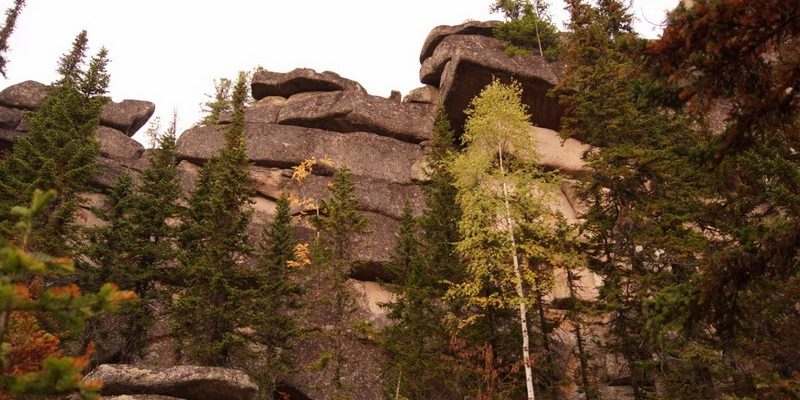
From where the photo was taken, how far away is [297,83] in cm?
3975

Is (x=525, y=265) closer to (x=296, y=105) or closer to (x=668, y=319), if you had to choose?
(x=668, y=319)

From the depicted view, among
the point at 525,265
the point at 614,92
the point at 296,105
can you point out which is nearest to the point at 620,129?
the point at 614,92

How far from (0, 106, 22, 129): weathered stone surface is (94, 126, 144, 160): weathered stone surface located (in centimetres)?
442

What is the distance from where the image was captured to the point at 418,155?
110 feet

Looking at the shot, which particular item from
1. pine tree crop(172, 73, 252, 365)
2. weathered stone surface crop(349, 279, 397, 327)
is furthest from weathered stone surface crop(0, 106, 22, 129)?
weathered stone surface crop(349, 279, 397, 327)

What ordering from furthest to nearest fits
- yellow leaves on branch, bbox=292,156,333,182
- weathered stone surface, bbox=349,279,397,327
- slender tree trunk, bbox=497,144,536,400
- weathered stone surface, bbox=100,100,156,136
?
weathered stone surface, bbox=100,100,156,136 < yellow leaves on branch, bbox=292,156,333,182 < weathered stone surface, bbox=349,279,397,327 < slender tree trunk, bbox=497,144,536,400

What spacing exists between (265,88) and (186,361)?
84.2ft

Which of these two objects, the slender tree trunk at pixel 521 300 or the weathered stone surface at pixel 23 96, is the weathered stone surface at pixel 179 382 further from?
the weathered stone surface at pixel 23 96

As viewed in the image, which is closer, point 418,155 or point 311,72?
point 418,155

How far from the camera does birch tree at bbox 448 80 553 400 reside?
1425 cm

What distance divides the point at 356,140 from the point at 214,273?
1673 centimetres

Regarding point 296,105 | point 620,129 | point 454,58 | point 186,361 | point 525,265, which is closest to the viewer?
point 525,265

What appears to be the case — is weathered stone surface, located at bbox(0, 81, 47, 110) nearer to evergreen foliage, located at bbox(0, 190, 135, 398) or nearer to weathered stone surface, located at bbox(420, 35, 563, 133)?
weathered stone surface, located at bbox(420, 35, 563, 133)

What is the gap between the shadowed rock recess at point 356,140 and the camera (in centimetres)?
2462
